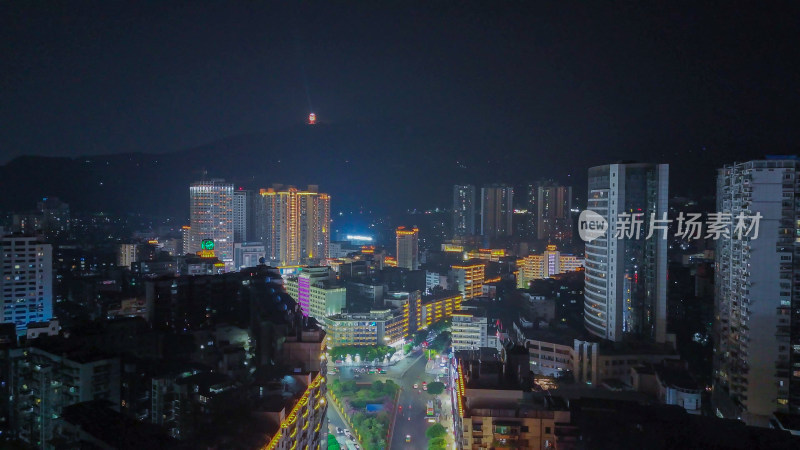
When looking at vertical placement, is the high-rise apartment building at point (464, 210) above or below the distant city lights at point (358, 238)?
above

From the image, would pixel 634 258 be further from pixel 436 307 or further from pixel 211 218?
pixel 211 218

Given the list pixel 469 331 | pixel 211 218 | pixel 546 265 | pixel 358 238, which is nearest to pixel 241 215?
pixel 211 218

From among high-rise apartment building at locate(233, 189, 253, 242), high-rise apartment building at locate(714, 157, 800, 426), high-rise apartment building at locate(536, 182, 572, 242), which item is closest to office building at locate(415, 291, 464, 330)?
high-rise apartment building at locate(536, 182, 572, 242)

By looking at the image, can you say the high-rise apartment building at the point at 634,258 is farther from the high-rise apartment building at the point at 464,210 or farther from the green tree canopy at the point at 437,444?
the high-rise apartment building at the point at 464,210

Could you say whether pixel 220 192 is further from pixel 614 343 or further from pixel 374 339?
pixel 614 343

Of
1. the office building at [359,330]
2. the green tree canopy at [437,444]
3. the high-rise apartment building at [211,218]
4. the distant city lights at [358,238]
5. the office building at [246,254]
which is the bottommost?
the green tree canopy at [437,444]

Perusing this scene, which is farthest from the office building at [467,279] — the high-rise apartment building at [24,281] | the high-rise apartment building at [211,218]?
the high-rise apartment building at [24,281]

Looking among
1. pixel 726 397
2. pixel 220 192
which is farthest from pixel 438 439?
pixel 220 192
